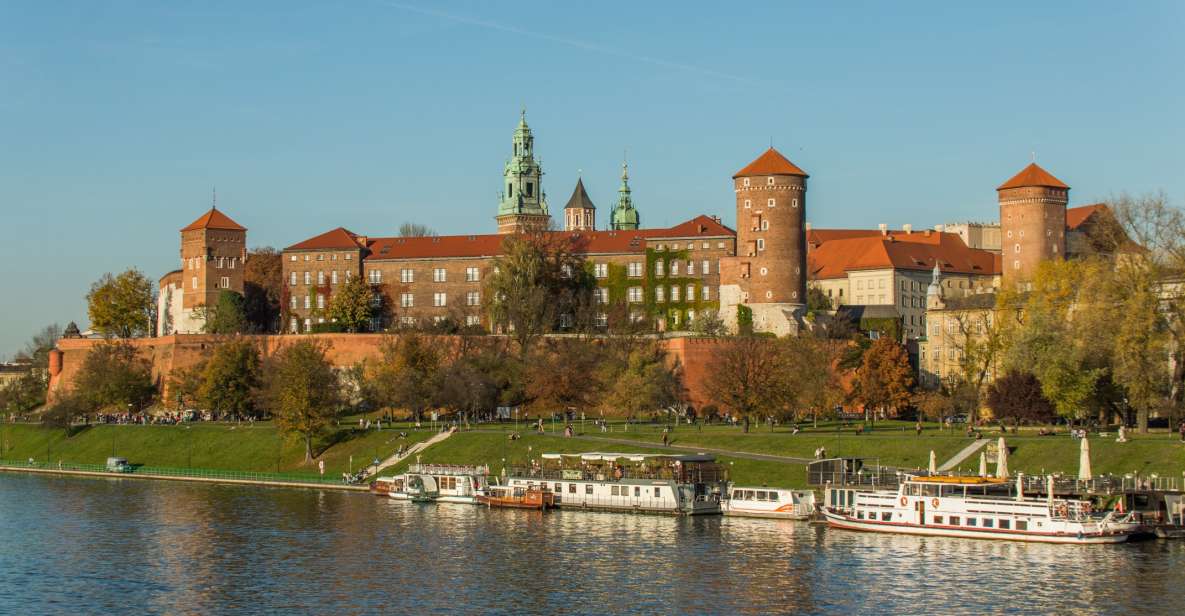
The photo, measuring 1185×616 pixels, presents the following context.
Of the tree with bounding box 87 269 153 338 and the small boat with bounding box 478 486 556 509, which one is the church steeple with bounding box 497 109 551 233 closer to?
the tree with bounding box 87 269 153 338

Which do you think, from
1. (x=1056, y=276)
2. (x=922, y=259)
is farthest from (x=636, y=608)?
(x=922, y=259)

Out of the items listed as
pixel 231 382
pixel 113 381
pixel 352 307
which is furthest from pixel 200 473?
pixel 352 307

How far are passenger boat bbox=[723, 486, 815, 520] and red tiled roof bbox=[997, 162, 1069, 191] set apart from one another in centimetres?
6464

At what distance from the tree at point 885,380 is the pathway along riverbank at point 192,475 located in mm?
29384

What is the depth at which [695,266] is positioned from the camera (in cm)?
12031

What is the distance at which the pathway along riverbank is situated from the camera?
83.4 m

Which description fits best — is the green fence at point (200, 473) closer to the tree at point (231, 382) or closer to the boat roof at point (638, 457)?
the tree at point (231, 382)

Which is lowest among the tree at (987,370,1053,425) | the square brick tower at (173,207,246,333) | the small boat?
the small boat

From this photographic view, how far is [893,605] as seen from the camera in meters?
45.9

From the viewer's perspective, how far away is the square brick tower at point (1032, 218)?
123688 mm

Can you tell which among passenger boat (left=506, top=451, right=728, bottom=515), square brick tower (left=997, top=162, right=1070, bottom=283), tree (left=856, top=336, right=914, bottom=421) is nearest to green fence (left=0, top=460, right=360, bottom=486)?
passenger boat (left=506, top=451, right=728, bottom=515)

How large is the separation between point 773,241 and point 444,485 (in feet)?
144

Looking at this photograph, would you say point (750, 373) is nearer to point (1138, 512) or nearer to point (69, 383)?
point (1138, 512)

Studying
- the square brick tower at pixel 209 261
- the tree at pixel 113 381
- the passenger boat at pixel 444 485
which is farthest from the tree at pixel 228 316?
the passenger boat at pixel 444 485
